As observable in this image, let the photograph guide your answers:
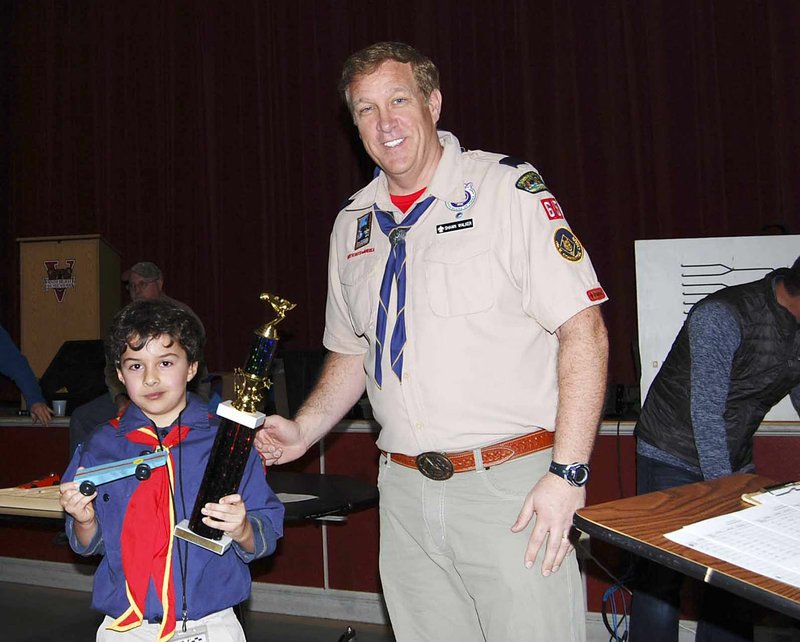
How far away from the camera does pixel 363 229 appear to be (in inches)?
81.6

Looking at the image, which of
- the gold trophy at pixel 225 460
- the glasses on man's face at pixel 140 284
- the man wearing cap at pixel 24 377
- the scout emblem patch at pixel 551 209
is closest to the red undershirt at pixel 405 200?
the scout emblem patch at pixel 551 209

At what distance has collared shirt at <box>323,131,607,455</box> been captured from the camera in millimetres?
1754

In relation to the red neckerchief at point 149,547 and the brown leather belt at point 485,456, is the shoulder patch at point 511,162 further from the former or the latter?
the red neckerchief at point 149,547

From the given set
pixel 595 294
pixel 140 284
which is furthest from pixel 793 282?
pixel 140 284

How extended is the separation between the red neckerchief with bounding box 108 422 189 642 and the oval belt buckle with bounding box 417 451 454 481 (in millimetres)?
585

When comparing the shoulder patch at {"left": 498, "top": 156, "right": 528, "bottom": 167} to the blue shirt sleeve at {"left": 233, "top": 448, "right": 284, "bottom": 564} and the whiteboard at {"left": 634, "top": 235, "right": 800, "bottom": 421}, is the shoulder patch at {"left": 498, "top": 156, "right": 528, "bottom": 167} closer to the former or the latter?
the blue shirt sleeve at {"left": 233, "top": 448, "right": 284, "bottom": 564}

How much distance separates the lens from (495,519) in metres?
1.75

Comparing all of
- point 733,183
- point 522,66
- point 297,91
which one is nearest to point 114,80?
point 297,91

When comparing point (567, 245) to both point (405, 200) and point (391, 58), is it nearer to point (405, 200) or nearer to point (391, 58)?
point (405, 200)

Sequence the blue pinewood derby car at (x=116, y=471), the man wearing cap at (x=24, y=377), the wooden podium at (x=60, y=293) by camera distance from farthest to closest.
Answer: the wooden podium at (x=60, y=293) → the man wearing cap at (x=24, y=377) → the blue pinewood derby car at (x=116, y=471)

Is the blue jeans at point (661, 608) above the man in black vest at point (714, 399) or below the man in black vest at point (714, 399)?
below

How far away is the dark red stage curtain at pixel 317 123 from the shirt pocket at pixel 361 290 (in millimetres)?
3859

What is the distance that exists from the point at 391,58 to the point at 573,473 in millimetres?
1025

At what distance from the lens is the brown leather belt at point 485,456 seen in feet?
5.83
